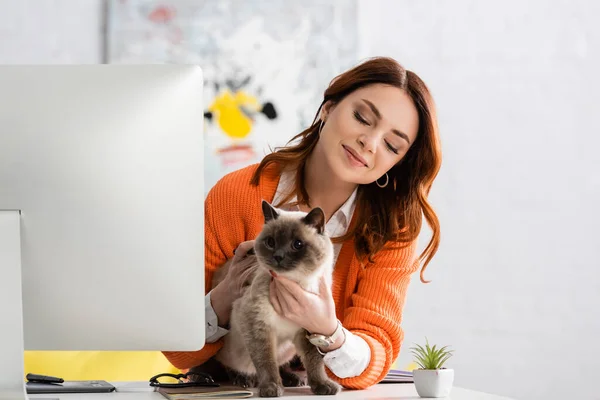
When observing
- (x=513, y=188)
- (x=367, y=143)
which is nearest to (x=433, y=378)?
(x=367, y=143)

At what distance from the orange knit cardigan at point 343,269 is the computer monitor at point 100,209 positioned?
1.77 ft

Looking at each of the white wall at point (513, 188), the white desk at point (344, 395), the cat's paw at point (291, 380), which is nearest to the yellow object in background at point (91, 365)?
the white desk at point (344, 395)

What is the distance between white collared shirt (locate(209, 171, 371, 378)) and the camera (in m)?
1.37

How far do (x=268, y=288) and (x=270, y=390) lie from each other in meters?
0.20

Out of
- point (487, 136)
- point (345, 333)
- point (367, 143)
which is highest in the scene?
point (487, 136)

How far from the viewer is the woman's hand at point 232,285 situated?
5.01 ft

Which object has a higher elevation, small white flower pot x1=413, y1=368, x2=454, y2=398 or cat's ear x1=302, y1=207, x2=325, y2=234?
cat's ear x1=302, y1=207, x2=325, y2=234

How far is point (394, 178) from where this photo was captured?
178 centimetres

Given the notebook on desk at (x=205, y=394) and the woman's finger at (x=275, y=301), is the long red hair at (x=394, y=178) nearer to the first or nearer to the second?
the woman's finger at (x=275, y=301)

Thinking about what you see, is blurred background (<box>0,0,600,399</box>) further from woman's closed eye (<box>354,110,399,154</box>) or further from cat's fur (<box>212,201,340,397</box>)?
cat's fur (<box>212,201,340,397</box>)

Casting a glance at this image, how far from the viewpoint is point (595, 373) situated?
2.89m

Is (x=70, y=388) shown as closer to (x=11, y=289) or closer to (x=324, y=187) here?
(x=11, y=289)

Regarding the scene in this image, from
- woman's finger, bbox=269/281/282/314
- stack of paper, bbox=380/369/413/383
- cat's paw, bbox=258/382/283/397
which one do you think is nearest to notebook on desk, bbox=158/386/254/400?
cat's paw, bbox=258/382/283/397

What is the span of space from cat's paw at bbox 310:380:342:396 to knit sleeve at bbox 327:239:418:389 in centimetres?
10
